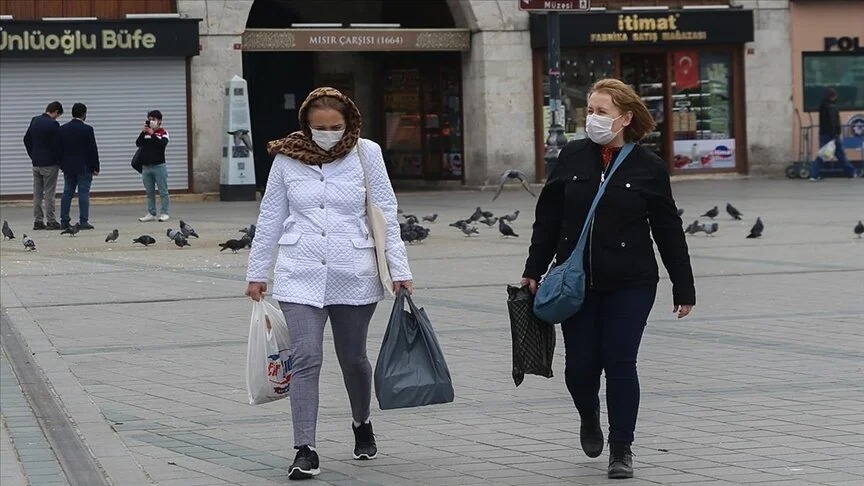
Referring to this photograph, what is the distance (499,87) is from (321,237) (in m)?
24.1

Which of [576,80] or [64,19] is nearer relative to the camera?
[64,19]

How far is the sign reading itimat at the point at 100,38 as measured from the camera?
27.7 m

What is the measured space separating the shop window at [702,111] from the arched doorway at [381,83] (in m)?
4.43

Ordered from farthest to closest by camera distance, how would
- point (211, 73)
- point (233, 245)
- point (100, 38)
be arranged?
point (211, 73) → point (100, 38) → point (233, 245)

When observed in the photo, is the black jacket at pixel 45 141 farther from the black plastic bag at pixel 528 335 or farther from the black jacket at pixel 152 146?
the black plastic bag at pixel 528 335

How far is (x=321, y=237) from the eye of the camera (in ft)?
22.5

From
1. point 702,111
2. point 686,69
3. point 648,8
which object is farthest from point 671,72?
point 648,8

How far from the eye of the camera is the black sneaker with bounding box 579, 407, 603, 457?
6.85 m

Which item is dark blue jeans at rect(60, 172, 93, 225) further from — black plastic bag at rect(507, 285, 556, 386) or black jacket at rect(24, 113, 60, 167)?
black plastic bag at rect(507, 285, 556, 386)

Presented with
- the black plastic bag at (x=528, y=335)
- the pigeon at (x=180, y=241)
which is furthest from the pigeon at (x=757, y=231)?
the black plastic bag at (x=528, y=335)

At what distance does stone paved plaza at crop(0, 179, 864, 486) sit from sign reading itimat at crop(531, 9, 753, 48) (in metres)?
14.5

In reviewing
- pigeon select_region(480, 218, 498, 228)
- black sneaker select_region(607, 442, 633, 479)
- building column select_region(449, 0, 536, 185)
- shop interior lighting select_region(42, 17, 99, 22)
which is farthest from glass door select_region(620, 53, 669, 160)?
black sneaker select_region(607, 442, 633, 479)

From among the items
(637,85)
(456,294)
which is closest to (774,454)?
(456,294)

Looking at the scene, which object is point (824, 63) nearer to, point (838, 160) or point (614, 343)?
point (838, 160)
